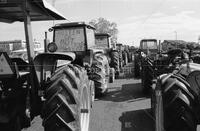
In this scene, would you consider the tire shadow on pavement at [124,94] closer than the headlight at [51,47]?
No

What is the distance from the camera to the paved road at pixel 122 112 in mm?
Answer: 5895

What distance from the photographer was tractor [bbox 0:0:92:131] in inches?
135

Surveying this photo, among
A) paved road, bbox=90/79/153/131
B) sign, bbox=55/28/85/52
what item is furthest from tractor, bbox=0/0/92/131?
sign, bbox=55/28/85/52

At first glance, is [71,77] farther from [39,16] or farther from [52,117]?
[39,16]

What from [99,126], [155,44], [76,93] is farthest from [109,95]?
[155,44]

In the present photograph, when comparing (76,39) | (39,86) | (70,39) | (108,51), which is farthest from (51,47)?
(108,51)

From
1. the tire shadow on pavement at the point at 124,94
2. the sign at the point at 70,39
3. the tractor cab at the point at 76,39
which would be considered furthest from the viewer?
the tire shadow on pavement at the point at 124,94

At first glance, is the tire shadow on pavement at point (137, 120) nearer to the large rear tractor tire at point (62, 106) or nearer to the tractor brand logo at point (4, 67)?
the large rear tractor tire at point (62, 106)

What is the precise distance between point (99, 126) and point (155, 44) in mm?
12879

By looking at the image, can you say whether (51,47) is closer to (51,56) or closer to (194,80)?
(51,56)

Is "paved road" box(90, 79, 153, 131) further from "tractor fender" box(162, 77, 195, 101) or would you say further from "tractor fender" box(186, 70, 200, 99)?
"tractor fender" box(162, 77, 195, 101)

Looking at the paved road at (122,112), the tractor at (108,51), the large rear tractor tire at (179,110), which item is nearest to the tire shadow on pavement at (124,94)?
the paved road at (122,112)

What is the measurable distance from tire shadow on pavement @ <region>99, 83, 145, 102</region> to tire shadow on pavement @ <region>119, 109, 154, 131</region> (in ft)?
5.38

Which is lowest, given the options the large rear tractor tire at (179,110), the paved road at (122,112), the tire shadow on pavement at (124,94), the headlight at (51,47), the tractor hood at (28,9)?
the tire shadow on pavement at (124,94)
